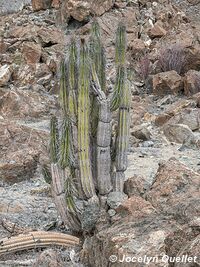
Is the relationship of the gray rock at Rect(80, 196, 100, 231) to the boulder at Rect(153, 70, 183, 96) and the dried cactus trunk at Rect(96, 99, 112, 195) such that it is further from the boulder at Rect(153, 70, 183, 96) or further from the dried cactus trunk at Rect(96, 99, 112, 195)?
the boulder at Rect(153, 70, 183, 96)

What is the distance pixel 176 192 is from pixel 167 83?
764 cm

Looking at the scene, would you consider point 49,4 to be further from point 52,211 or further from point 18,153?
point 52,211

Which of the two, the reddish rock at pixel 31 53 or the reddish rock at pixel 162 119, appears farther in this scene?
the reddish rock at pixel 31 53

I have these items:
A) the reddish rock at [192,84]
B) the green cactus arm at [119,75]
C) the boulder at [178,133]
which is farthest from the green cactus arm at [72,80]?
the reddish rock at [192,84]

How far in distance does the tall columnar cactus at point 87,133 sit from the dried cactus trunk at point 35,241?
0.84ft

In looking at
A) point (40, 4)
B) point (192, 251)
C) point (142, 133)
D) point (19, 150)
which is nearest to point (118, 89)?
point (192, 251)

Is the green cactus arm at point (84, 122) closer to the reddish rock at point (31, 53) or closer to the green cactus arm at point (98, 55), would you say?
the green cactus arm at point (98, 55)

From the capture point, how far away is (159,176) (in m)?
5.13

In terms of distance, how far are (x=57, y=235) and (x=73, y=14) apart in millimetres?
11632

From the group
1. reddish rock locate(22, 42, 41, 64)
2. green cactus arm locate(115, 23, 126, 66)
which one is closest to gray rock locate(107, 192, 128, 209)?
green cactus arm locate(115, 23, 126, 66)

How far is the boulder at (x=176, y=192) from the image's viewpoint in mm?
4012

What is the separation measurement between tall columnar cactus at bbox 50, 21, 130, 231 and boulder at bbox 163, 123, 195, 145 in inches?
143

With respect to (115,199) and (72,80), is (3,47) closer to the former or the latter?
(72,80)

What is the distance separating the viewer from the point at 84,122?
5.12m
